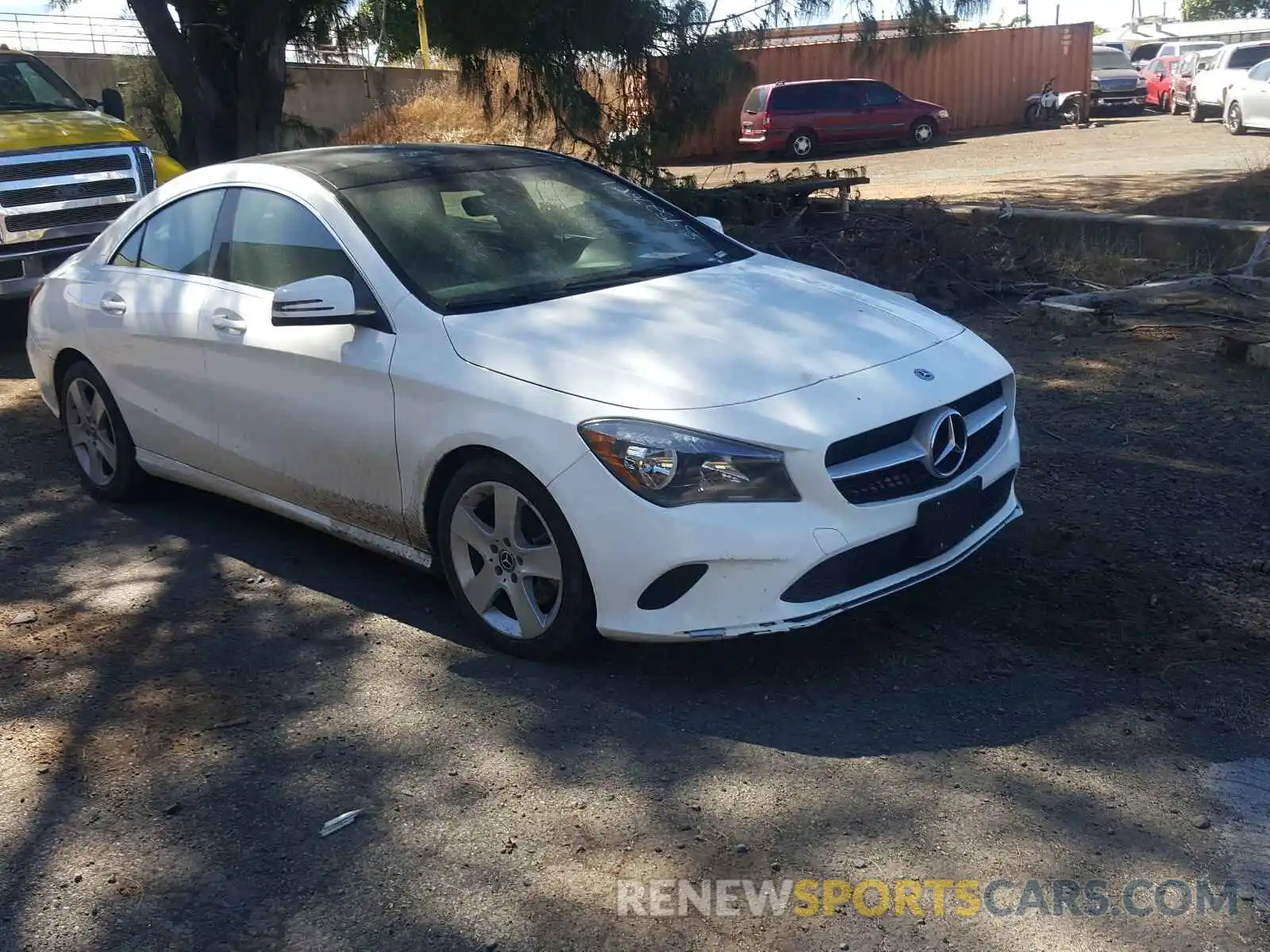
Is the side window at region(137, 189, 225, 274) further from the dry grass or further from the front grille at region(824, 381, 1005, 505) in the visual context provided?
the dry grass

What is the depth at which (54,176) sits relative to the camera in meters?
10.1

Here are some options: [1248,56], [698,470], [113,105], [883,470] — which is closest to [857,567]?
[883,470]

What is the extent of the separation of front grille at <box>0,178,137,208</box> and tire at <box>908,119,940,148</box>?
84.1 ft

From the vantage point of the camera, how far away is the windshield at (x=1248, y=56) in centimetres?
2892

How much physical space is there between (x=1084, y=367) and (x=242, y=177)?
4861 millimetres

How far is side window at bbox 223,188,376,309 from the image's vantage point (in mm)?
5102

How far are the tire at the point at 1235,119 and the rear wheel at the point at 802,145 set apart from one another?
29.5 feet

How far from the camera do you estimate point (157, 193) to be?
6164mm

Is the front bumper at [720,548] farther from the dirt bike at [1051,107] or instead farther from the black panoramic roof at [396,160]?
the dirt bike at [1051,107]

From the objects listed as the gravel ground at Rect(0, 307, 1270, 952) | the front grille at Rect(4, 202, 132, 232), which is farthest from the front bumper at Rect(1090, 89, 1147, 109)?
the gravel ground at Rect(0, 307, 1270, 952)

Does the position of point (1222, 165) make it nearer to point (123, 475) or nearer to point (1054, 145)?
point (1054, 145)

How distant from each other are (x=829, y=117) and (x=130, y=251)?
28065mm

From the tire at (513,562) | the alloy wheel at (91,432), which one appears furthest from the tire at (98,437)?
the tire at (513,562)

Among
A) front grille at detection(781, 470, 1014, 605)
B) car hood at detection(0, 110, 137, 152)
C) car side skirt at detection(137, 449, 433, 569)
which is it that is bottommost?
car side skirt at detection(137, 449, 433, 569)
